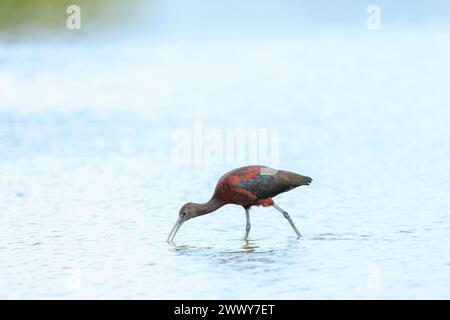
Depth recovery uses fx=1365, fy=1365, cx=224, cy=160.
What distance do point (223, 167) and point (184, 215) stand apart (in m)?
3.85

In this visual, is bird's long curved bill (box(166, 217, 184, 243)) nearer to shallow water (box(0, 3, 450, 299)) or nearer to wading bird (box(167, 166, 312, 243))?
wading bird (box(167, 166, 312, 243))

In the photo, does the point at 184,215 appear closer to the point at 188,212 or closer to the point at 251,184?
the point at 188,212

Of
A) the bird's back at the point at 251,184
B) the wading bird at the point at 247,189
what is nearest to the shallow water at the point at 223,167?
the wading bird at the point at 247,189

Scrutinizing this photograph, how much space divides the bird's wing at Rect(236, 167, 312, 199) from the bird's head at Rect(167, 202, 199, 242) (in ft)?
1.64

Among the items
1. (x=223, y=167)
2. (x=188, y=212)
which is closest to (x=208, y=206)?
(x=188, y=212)

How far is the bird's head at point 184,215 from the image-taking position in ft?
42.2

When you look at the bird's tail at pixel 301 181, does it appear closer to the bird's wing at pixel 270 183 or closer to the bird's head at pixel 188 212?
the bird's wing at pixel 270 183

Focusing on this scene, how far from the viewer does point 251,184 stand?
1295 cm

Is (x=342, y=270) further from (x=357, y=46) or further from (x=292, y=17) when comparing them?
(x=292, y=17)

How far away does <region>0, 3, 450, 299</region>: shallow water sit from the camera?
1139 centimetres

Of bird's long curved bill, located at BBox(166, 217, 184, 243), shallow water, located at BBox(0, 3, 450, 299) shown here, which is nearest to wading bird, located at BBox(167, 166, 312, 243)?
bird's long curved bill, located at BBox(166, 217, 184, 243)

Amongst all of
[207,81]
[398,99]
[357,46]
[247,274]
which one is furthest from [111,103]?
[247,274]

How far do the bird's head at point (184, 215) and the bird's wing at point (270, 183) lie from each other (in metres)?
0.50

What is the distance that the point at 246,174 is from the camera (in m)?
13.0
